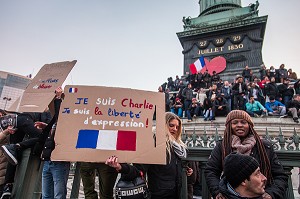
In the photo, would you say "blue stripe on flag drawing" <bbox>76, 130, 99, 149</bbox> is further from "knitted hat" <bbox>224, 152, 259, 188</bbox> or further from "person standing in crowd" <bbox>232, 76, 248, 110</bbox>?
"person standing in crowd" <bbox>232, 76, 248, 110</bbox>

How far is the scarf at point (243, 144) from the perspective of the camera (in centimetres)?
206

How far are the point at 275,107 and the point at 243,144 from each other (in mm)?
9176

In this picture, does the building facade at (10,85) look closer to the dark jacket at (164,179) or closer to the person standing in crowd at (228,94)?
the person standing in crowd at (228,94)

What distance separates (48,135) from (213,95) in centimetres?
920

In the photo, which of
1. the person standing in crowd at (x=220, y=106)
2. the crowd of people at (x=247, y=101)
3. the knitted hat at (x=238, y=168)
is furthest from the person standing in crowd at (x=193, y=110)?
the knitted hat at (x=238, y=168)

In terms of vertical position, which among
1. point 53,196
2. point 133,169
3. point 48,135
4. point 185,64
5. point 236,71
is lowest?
point 53,196

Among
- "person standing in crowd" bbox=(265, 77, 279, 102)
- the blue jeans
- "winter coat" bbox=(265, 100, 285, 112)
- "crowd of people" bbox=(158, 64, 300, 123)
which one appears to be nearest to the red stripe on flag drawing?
the blue jeans

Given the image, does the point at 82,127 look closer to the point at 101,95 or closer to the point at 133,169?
the point at 101,95

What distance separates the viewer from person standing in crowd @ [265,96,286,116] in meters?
9.60

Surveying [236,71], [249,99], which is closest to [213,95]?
[249,99]

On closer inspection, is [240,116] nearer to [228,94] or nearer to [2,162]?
[2,162]

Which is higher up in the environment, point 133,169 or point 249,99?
point 249,99

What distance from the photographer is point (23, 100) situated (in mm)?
2518

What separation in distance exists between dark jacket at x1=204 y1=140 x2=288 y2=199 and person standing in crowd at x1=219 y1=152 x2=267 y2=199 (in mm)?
177
